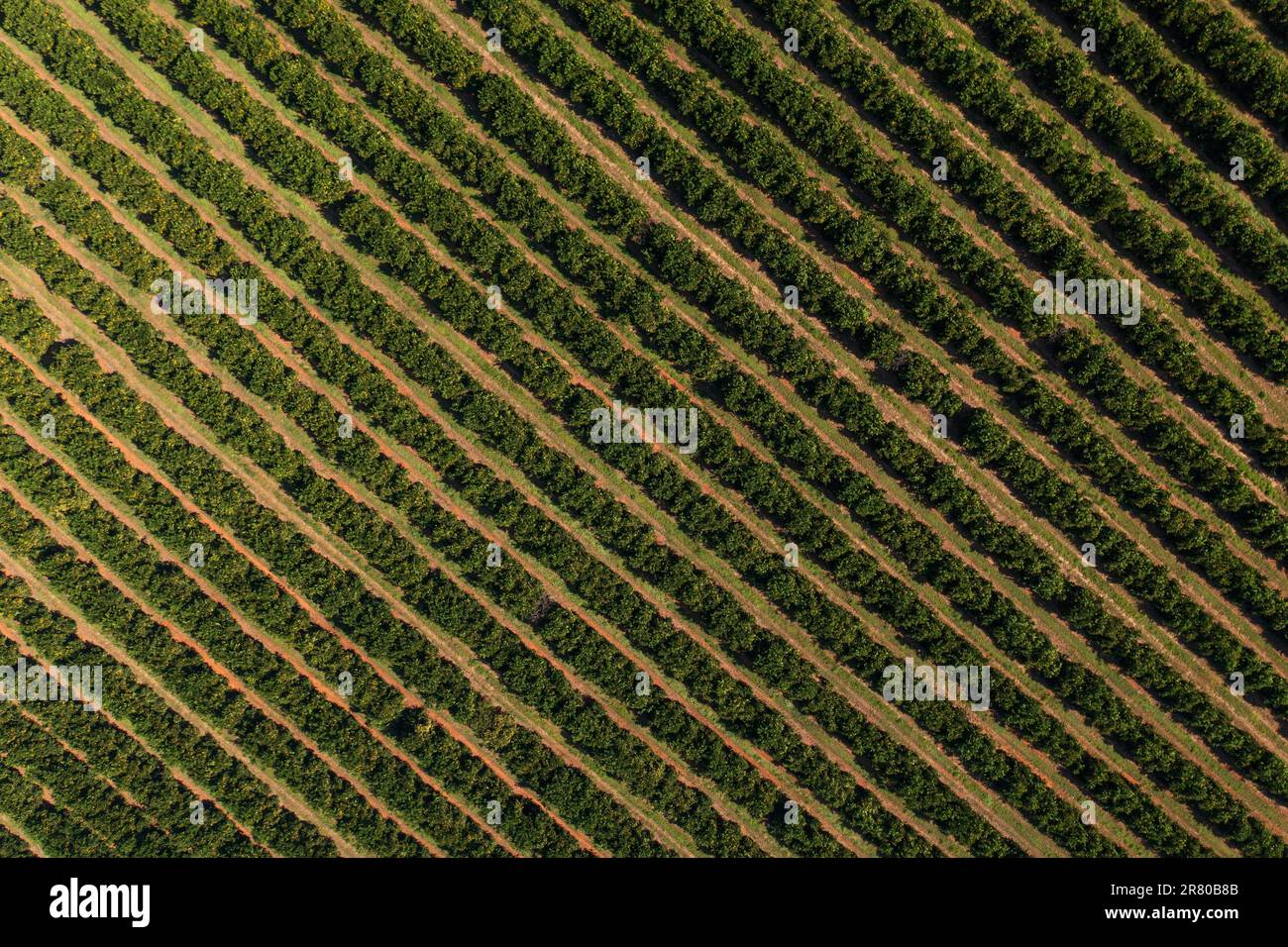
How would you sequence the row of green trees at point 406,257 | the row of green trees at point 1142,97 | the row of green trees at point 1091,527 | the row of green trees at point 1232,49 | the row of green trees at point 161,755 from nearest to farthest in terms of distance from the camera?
the row of green trees at point 1232,49 → the row of green trees at point 1142,97 → the row of green trees at point 406,257 → the row of green trees at point 1091,527 → the row of green trees at point 161,755

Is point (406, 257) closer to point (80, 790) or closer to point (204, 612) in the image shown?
point (204, 612)

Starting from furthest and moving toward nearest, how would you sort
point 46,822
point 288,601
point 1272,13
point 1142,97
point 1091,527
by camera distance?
point 46,822 < point 288,601 < point 1091,527 < point 1142,97 < point 1272,13

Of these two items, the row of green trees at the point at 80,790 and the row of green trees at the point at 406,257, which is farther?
the row of green trees at the point at 80,790

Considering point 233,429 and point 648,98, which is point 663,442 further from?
point 233,429

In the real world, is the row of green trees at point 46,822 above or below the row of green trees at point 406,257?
below

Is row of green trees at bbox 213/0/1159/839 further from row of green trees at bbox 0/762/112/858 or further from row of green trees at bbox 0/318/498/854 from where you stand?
row of green trees at bbox 0/762/112/858

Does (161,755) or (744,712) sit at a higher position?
(744,712)

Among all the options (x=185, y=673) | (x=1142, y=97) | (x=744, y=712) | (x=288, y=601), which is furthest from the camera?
(x=185, y=673)

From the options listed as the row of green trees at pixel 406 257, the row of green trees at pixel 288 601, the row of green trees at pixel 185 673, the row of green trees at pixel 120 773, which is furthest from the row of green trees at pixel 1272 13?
the row of green trees at pixel 120 773

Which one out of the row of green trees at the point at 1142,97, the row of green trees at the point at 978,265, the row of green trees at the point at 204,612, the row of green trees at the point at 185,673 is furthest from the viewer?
the row of green trees at the point at 185,673

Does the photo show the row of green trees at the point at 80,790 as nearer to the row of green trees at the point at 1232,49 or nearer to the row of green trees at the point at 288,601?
the row of green trees at the point at 288,601

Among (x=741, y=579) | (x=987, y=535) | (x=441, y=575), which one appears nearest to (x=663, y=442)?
(x=741, y=579)

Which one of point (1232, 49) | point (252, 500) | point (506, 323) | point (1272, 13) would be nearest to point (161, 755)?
point (252, 500)
